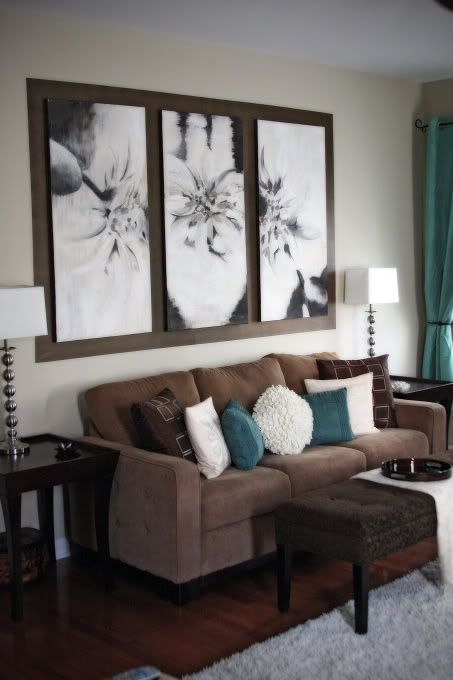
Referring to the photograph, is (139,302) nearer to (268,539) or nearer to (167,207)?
(167,207)

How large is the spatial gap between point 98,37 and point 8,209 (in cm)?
105

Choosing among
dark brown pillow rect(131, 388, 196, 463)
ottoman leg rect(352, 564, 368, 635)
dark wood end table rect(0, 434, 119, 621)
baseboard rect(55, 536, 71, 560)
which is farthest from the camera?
baseboard rect(55, 536, 71, 560)

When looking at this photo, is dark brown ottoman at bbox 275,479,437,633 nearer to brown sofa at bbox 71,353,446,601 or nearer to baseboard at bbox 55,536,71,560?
brown sofa at bbox 71,353,446,601

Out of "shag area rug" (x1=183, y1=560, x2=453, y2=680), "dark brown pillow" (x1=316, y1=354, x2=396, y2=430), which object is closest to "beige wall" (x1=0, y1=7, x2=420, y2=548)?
"dark brown pillow" (x1=316, y1=354, x2=396, y2=430)

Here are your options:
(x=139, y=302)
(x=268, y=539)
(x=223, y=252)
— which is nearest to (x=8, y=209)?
(x=139, y=302)

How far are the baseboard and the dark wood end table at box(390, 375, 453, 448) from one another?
2.26m

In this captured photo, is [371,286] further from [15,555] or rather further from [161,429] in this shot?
[15,555]

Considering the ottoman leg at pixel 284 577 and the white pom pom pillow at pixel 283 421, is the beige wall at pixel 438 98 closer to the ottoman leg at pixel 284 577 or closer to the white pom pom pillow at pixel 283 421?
the white pom pom pillow at pixel 283 421

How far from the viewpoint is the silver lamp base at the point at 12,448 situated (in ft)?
12.8

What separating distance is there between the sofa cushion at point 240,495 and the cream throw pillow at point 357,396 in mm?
882

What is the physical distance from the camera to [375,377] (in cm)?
515

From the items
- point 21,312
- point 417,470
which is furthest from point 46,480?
point 417,470

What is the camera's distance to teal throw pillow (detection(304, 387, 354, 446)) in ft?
15.5

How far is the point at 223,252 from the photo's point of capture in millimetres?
5066
